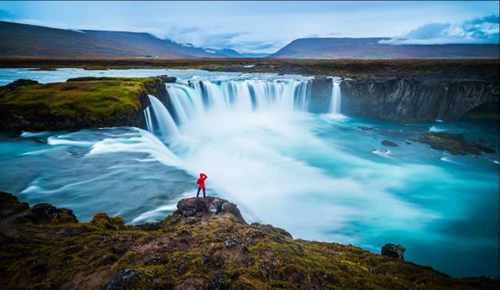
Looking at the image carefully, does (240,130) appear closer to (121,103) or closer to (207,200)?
(121,103)

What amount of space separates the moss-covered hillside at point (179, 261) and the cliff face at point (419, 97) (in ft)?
130

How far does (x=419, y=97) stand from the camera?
4047 cm

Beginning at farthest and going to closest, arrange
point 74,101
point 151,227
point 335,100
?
point 335,100 → point 74,101 → point 151,227

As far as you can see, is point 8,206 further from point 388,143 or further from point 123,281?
point 388,143

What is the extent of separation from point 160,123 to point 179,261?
2432 centimetres

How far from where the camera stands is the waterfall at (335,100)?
153 feet

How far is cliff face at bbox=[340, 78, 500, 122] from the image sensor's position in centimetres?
3925

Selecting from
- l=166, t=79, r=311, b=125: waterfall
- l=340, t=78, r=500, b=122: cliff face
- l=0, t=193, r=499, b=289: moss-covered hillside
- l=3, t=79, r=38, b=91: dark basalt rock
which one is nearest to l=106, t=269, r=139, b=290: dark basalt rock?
l=0, t=193, r=499, b=289: moss-covered hillside

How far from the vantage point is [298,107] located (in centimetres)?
4872

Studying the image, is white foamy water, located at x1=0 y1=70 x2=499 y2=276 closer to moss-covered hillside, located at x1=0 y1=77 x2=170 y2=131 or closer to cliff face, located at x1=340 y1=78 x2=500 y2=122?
moss-covered hillside, located at x1=0 y1=77 x2=170 y2=131

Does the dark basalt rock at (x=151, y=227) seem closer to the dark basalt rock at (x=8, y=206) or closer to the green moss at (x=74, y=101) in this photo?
the dark basalt rock at (x=8, y=206)

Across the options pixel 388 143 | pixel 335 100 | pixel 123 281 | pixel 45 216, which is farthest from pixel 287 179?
pixel 335 100

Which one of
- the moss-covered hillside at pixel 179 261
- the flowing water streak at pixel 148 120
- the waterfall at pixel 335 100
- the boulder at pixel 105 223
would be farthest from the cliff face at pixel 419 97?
the boulder at pixel 105 223

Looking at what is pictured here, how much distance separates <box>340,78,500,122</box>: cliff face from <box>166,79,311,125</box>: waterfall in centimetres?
876
